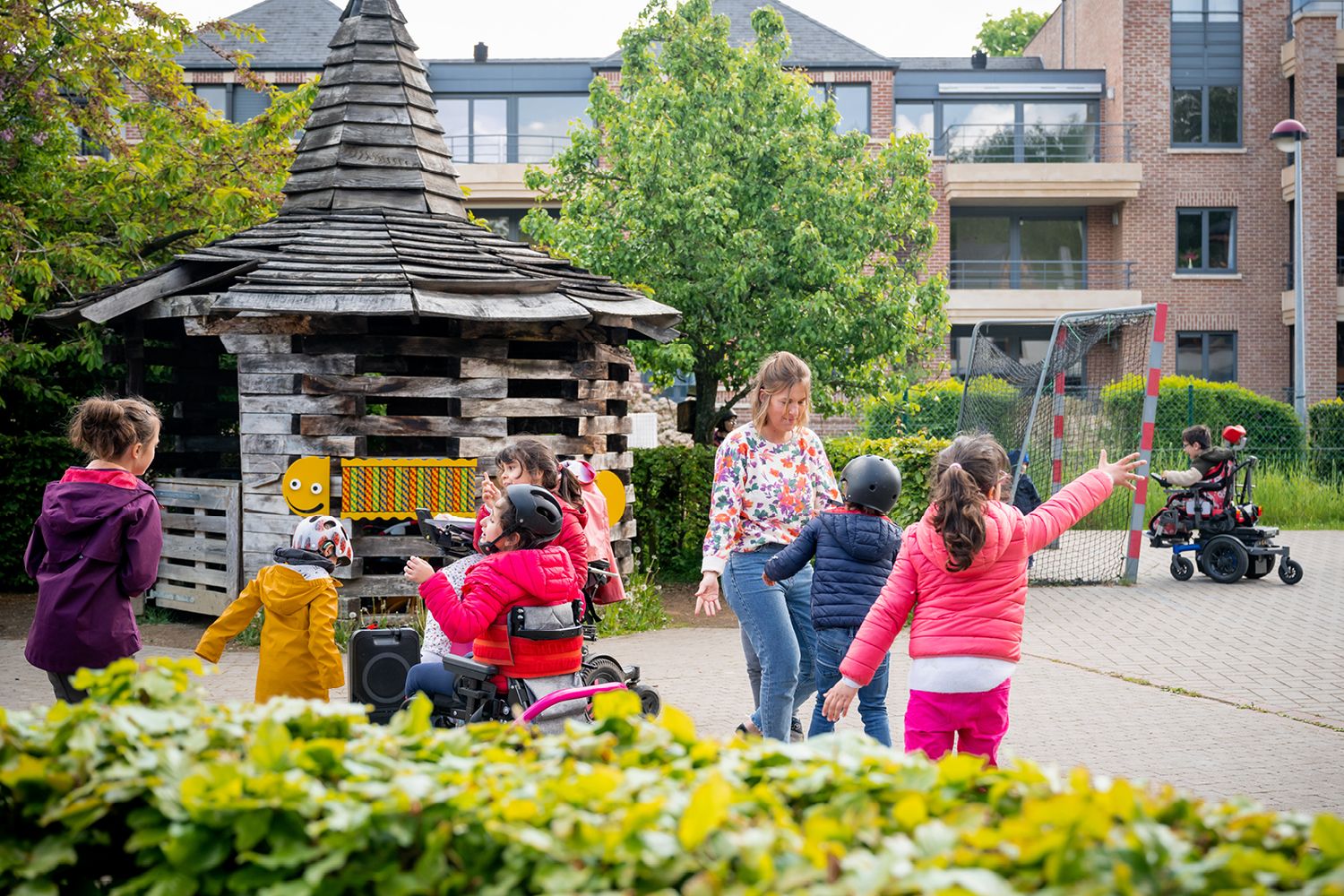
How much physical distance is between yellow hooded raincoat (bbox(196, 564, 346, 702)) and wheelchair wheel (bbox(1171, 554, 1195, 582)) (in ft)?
35.3

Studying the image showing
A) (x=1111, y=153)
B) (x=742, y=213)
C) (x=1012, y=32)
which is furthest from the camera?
(x=1012, y=32)

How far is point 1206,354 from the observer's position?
31594 mm

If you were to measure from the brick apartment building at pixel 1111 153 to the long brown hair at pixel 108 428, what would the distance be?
85.5 ft

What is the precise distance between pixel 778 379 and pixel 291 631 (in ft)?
8.13

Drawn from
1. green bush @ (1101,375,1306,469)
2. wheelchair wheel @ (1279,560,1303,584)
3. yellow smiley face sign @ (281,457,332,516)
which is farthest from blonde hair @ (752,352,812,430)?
green bush @ (1101,375,1306,469)

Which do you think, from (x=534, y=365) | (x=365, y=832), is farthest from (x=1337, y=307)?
(x=365, y=832)

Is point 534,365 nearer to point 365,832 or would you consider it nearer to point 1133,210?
point 365,832

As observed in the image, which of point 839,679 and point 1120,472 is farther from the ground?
point 1120,472

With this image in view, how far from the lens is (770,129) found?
1463 cm

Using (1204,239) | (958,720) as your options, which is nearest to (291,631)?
(958,720)

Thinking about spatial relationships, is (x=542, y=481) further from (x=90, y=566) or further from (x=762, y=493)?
(x=90, y=566)

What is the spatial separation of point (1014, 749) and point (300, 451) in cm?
569

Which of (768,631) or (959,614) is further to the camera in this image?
(768,631)

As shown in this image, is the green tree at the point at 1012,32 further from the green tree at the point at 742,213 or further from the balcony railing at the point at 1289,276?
the green tree at the point at 742,213
